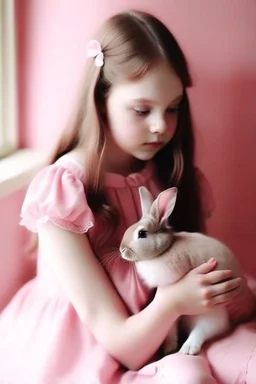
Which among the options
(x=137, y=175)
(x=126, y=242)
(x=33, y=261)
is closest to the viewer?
(x=126, y=242)

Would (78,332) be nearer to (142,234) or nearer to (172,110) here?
(142,234)

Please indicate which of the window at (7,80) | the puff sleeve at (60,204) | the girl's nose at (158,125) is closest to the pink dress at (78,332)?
the puff sleeve at (60,204)

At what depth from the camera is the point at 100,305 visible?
82cm

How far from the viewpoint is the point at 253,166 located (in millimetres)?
997

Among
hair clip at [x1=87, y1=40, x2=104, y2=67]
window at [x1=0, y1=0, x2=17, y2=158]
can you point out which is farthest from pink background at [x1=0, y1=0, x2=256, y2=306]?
hair clip at [x1=87, y1=40, x2=104, y2=67]

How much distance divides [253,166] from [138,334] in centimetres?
34

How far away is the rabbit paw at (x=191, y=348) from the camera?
0.81 m

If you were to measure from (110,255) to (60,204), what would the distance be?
10 centimetres

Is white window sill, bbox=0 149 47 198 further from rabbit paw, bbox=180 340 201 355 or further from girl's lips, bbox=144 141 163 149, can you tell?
rabbit paw, bbox=180 340 201 355

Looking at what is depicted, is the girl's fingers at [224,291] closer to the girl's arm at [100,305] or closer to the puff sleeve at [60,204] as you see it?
the girl's arm at [100,305]

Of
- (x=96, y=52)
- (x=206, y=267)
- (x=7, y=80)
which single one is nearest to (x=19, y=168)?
(x=7, y=80)

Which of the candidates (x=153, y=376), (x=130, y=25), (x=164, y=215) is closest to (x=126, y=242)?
(x=164, y=215)

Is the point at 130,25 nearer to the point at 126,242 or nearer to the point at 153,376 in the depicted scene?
the point at 126,242

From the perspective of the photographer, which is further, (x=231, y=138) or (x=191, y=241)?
(x=231, y=138)
